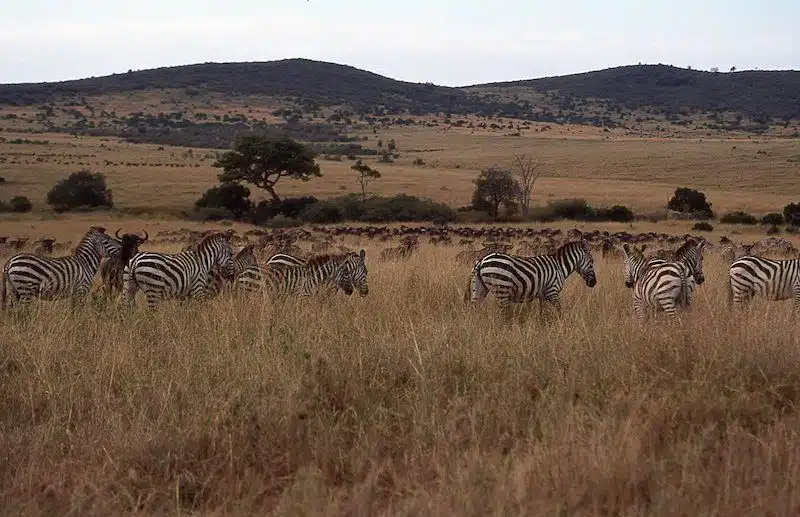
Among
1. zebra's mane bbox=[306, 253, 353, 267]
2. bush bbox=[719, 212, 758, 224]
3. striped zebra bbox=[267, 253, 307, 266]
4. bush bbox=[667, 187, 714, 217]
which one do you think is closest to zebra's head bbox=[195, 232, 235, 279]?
striped zebra bbox=[267, 253, 307, 266]

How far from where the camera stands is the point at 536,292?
9.06 meters

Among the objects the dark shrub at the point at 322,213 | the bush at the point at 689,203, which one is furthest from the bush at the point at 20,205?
the bush at the point at 689,203

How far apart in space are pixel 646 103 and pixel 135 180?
12637 centimetres

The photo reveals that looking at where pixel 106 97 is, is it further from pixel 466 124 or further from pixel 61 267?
pixel 61 267

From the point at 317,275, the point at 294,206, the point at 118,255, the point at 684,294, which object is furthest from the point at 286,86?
the point at 684,294

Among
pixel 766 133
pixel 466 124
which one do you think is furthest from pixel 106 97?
pixel 766 133

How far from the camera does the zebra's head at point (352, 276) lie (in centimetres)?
1020

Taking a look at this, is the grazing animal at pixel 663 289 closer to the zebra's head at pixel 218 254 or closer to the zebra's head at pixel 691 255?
the zebra's head at pixel 691 255

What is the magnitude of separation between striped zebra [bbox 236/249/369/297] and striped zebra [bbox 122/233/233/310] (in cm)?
58

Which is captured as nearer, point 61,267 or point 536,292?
point 536,292

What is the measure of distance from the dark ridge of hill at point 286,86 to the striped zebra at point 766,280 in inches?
5682

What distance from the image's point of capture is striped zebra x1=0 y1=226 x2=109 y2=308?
9.16m

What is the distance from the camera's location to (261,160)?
49.4 metres

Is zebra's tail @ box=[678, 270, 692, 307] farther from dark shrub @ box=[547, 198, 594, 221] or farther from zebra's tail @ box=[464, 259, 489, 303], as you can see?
dark shrub @ box=[547, 198, 594, 221]
